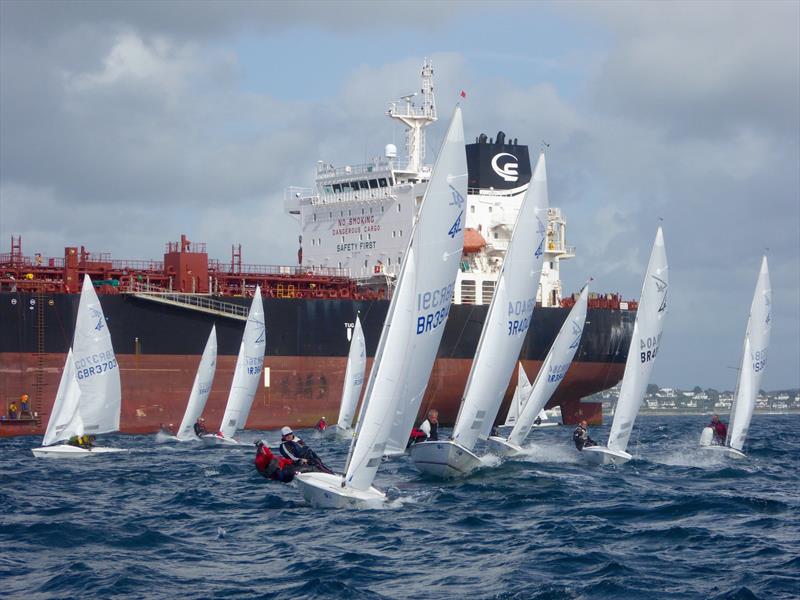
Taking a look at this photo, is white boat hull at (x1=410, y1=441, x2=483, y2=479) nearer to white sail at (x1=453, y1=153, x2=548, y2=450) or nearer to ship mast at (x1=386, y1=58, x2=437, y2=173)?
white sail at (x1=453, y1=153, x2=548, y2=450)

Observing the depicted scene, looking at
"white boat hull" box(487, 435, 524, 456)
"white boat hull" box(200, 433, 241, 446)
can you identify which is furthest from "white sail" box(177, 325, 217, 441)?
"white boat hull" box(487, 435, 524, 456)

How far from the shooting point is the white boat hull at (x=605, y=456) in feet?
93.6

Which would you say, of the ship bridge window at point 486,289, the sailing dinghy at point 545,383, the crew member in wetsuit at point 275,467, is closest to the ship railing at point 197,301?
the ship bridge window at point 486,289

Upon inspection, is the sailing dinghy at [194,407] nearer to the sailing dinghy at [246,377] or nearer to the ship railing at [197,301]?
the sailing dinghy at [246,377]

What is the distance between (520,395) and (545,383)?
18053 mm

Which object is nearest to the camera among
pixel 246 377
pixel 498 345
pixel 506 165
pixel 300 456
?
pixel 300 456

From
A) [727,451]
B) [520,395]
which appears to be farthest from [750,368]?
[520,395]

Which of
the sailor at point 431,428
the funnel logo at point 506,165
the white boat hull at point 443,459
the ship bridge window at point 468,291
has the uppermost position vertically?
the funnel logo at point 506,165

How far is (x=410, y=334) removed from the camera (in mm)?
20062

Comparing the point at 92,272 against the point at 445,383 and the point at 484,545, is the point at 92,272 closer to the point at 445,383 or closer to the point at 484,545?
the point at 445,383

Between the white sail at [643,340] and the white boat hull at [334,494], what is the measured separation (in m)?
10.2

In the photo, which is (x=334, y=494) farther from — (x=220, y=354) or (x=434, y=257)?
(x=220, y=354)

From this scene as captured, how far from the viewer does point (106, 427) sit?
32.9 metres

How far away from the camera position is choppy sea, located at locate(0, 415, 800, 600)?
14867 millimetres
